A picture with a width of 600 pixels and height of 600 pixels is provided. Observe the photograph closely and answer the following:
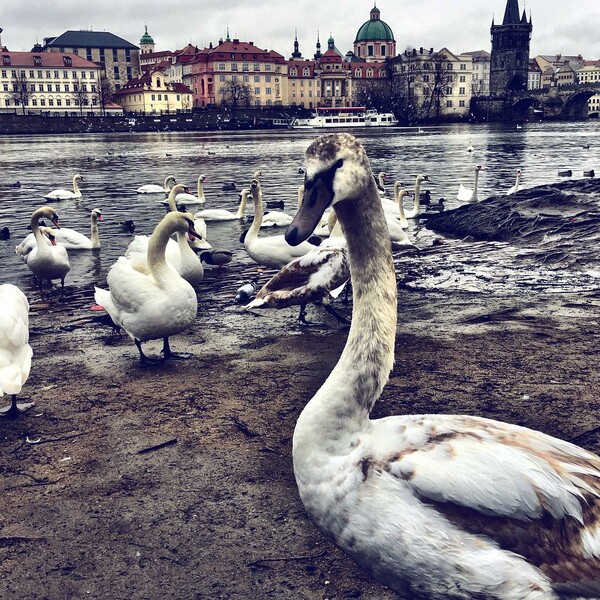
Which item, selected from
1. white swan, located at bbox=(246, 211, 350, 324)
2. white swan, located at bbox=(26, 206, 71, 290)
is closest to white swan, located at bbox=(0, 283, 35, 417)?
white swan, located at bbox=(246, 211, 350, 324)

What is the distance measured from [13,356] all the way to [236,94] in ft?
455

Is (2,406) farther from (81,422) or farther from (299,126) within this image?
(299,126)

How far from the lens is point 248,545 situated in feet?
11.3

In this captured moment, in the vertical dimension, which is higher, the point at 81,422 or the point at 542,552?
the point at 542,552

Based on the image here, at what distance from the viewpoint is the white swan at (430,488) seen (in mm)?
2410

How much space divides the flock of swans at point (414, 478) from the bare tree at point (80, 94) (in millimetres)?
141368

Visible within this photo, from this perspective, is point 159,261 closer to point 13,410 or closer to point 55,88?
point 13,410

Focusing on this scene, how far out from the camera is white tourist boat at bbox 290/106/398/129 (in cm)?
11094

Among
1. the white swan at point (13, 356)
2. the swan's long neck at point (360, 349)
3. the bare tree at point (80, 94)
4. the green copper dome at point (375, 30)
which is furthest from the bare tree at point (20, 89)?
the swan's long neck at point (360, 349)

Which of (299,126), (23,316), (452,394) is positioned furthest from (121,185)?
(299,126)

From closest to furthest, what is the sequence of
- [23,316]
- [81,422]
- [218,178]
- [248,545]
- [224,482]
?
[248,545] < [224,482] < [81,422] < [23,316] < [218,178]

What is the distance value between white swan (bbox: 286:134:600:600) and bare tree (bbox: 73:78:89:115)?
141474 mm

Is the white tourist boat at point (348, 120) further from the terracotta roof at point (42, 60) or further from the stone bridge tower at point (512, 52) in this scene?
the terracotta roof at point (42, 60)

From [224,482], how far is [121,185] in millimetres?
23474
